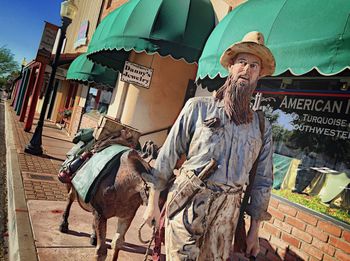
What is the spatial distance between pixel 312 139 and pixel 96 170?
8.86 feet

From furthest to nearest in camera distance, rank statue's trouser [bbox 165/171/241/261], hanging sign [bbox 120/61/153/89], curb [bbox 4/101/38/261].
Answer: hanging sign [bbox 120/61/153/89], curb [bbox 4/101/38/261], statue's trouser [bbox 165/171/241/261]

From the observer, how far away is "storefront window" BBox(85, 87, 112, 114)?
1170cm

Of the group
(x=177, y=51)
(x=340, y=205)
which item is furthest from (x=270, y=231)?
(x=177, y=51)

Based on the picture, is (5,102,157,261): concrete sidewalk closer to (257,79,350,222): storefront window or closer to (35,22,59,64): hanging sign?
(257,79,350,222): storefront window

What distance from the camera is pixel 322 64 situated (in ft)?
9.02

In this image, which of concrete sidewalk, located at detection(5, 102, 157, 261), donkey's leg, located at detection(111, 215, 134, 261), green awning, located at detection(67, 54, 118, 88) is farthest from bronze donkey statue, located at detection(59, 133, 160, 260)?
green awning, located at detection(67, 54, 118, 88)

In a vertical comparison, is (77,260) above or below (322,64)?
below

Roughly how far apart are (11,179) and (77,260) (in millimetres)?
3029

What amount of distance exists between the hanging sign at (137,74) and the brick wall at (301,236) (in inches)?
132

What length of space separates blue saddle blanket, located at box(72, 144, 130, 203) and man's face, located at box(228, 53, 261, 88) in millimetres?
1519

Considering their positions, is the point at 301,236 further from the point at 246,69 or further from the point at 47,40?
the point at 47,40

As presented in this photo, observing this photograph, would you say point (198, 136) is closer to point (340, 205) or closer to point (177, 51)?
point (340, 205)

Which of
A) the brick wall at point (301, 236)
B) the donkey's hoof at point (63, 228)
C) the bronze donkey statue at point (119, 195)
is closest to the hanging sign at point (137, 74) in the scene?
the donkey's hoof at point (63, 228)

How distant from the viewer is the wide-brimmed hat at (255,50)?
2123 mm
